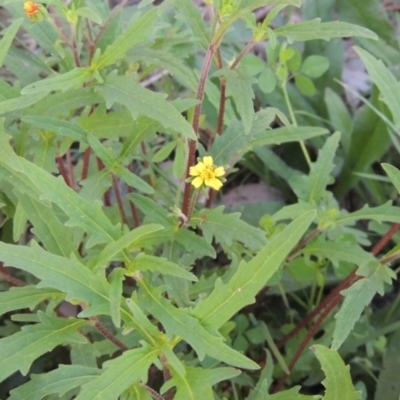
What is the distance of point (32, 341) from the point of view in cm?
125

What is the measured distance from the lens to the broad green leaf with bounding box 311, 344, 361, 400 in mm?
1188

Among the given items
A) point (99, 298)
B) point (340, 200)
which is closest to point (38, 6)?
point (99, 298)

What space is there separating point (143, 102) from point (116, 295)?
440mm

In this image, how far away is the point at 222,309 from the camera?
3.76ft

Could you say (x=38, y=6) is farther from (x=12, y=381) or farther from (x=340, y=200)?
(x=340, y=200)

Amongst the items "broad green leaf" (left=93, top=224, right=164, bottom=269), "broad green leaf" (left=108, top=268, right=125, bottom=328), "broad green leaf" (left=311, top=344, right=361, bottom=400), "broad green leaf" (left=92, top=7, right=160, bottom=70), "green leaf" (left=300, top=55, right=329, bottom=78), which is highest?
"broad green leaf" (left=92, top=7, right=160, bottom=70)

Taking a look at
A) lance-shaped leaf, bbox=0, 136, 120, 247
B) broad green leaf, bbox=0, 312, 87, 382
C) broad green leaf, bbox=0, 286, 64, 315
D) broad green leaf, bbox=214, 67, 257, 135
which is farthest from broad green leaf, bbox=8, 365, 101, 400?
broad green leaf, bbox=214, 67, 257, 135

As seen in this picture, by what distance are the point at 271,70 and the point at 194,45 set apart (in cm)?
47

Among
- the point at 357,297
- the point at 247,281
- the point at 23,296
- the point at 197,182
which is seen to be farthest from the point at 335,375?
the point at 23,296

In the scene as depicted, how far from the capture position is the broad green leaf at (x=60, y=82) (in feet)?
4.06

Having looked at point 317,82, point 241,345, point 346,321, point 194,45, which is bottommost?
point 241,345

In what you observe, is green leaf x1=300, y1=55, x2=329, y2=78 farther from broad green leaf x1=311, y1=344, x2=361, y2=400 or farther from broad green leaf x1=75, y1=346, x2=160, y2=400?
broad green leaf x1=75, y1=346, x2=160, y2=400

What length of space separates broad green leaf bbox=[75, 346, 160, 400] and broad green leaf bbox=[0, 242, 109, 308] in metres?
0.13

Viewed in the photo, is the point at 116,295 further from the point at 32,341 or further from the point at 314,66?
the point at 314,66
